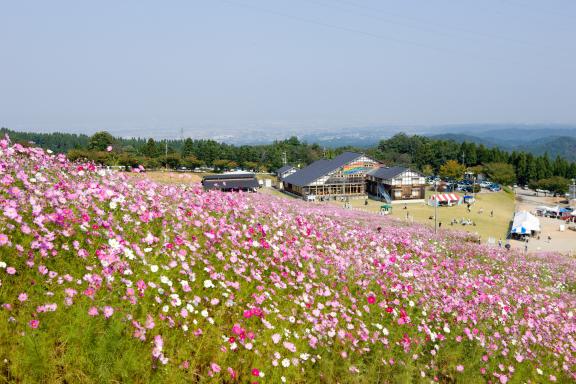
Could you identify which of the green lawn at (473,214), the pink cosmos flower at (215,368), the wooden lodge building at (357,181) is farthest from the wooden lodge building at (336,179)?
the pink cosmos flower at (215,368)

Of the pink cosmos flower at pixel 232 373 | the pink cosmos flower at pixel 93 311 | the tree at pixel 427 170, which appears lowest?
the tree at pixel 427 170

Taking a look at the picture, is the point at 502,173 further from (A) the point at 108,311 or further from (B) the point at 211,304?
(A) the point at 108,311

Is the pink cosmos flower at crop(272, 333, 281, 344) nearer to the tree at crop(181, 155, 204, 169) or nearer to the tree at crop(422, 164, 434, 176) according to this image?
the tree at crop(181, 155, 204, 169)

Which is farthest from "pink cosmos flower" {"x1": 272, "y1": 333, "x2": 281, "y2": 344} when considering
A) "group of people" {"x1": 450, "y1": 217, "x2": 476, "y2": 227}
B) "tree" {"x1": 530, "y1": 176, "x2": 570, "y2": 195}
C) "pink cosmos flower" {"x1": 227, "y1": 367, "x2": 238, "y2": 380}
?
"tree" {"x1": 530, "y1": 176, "x2": 570, "y2": 195}

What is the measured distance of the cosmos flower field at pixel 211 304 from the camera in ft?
12.3

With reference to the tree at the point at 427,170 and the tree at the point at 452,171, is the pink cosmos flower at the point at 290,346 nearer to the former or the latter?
the tree at the point at 452,171

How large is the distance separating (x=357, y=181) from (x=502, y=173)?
3771cm

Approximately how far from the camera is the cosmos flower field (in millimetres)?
3734

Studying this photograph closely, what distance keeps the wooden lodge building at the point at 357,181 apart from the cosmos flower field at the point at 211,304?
168 feet

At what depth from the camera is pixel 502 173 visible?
84.9 meters

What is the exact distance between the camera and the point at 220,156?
100250 mm

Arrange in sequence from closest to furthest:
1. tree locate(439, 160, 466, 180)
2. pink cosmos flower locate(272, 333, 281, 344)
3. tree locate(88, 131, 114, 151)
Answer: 1. pink cosmos flower locate(272, 333, 281, 344)
2. tree locate(439, 160, 466, 180)
3. tree locate(88, 131, 114, 151)

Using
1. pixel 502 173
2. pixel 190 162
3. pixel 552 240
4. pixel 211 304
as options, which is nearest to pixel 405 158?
pixel 502 173

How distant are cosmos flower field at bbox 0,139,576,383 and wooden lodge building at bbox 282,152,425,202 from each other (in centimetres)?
5111
